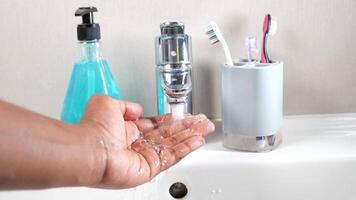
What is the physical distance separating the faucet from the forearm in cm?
22

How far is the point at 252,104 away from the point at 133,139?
0.57 ft

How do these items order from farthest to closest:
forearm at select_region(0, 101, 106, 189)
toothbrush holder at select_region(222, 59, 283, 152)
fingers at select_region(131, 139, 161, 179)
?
toothbrush holder at select_region(222, 59, 283, 152) < fingers at select_region(131, 139, 161, 179) < forearm at select_region(0, 101, 106, 189)

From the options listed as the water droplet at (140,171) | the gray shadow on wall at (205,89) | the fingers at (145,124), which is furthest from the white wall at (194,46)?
the water droplet at (140,171)

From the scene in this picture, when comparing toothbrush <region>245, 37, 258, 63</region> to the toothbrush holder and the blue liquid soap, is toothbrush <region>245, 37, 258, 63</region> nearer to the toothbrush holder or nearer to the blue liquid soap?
the toothbrush holder

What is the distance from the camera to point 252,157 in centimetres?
63

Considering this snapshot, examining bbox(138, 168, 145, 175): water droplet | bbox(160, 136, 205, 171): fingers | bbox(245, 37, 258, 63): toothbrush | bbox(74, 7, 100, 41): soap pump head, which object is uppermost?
bbox(74, 7, 100, 41): soap pump head

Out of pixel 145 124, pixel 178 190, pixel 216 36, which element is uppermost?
pixel 216 36

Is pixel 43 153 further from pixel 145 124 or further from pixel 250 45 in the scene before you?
pixel 250 45

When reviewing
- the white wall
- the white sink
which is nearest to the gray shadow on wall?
the white wall

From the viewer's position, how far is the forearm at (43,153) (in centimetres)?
39

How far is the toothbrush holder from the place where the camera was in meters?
0.61

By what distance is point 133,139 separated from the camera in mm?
565

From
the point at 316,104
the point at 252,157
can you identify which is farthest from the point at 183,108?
the point at 316,104

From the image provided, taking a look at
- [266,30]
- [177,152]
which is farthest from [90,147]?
[266,30]
